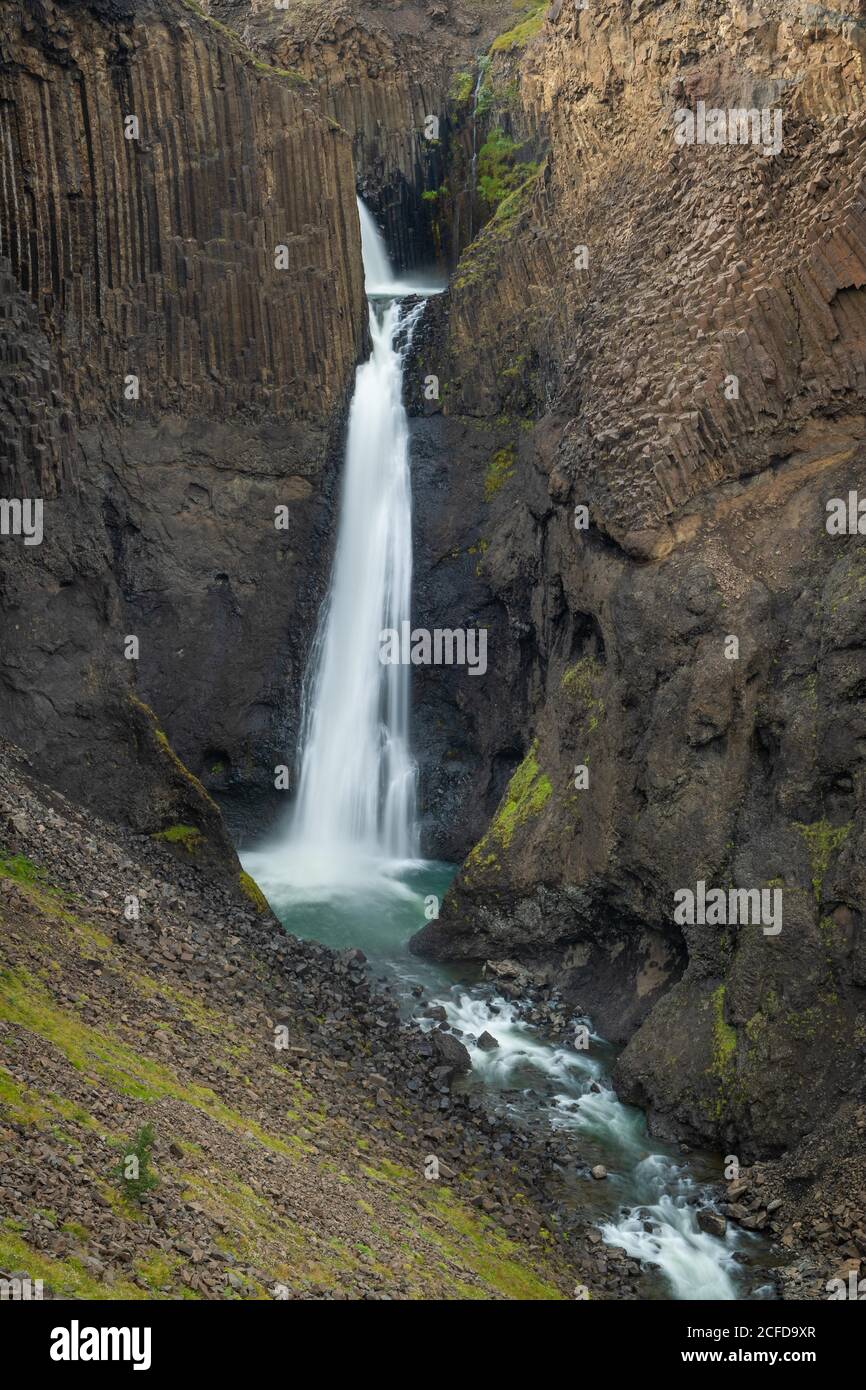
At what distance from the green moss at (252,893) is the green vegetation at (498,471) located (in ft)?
35.5

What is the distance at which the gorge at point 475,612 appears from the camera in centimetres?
1675

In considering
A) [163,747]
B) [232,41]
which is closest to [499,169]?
[232,41]

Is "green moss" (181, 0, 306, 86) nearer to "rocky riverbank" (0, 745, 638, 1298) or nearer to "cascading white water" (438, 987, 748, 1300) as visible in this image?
"rocky riverbank" (0, 745, 638, 1298)

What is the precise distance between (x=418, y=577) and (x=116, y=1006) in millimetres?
15299

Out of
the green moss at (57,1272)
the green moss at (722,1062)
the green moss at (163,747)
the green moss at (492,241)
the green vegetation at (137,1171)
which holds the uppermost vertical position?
the green moss at (492,241)

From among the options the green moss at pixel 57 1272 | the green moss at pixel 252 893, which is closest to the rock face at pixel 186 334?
the green moss at pixel 252 893

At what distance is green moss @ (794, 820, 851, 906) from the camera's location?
17422 millimetres

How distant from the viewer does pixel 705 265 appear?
20766 millimetres

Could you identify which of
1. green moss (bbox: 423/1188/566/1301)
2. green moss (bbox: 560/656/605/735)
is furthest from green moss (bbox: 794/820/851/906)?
green moss (bbox: 423/1188/566/1301)

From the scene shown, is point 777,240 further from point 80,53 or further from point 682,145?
point 80,53

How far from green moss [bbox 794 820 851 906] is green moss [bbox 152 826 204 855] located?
10007 millimetres

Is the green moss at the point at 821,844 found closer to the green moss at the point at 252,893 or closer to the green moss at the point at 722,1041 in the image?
the green moss at the point at 722,1041

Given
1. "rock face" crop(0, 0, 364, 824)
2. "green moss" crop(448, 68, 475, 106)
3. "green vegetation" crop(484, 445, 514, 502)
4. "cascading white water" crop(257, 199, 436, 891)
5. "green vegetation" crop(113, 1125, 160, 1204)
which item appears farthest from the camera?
"green moss" crop(448, 68, 475, 106)

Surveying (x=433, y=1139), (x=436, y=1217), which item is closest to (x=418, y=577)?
(x=433, y=1139)
